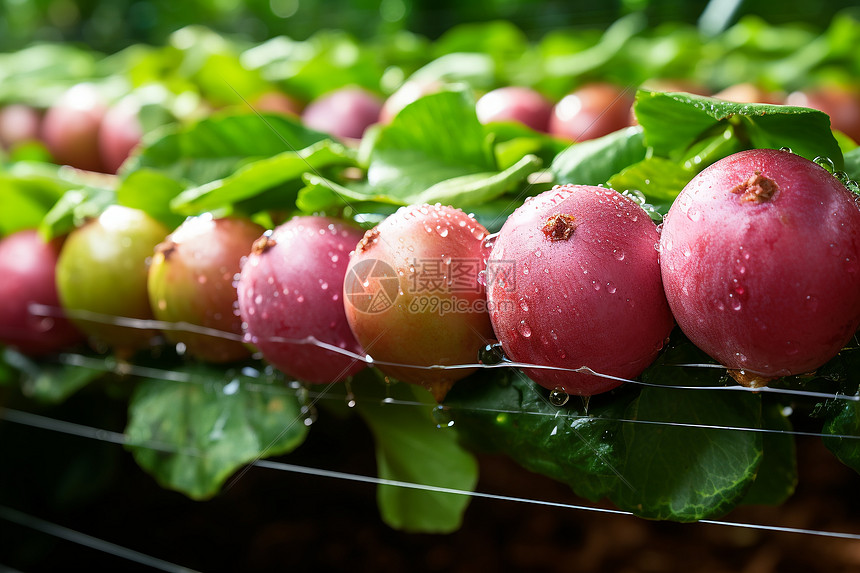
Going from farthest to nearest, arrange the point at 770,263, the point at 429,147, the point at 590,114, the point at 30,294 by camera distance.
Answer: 1. the point at 590,114
2. the point at 30,294
3. the point at 429,147
4. the point at 770,263

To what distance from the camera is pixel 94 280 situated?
23.7 inches

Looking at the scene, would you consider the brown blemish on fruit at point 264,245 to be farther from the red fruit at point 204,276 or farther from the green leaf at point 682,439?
the green leaf at point 682,439

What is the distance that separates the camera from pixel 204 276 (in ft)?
1.70

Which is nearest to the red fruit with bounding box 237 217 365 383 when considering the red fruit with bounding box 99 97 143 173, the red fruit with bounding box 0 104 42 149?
the red fruit with bounding box 99 97 143 173

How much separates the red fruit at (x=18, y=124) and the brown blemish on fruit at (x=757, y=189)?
1106 millimetres

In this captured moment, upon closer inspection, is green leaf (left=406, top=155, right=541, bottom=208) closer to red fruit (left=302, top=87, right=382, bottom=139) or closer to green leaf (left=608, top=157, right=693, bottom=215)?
green leaf (left=608, top=157, right=693, bottom=215)

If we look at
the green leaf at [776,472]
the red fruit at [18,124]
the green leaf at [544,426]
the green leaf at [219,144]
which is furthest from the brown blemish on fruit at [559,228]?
the red fruit at [18,124]

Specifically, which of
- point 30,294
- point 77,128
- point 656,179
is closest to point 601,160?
point 656,179

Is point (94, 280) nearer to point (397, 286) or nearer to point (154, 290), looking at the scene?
point (154, 290)

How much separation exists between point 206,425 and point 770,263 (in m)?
0.45

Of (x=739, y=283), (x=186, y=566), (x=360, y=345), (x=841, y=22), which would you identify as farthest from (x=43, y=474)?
(x=841, y=22)

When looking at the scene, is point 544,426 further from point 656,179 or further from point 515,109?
point 515,109

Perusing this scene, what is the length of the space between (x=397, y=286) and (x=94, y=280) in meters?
0.34

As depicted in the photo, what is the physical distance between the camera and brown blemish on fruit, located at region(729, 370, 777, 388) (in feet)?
1.18
